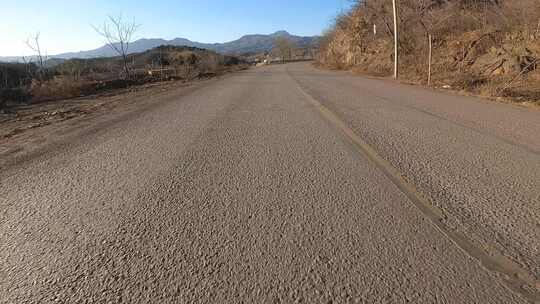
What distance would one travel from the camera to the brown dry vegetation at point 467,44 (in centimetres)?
1122

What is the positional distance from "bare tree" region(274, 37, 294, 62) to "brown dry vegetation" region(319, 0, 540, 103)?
8832 cm

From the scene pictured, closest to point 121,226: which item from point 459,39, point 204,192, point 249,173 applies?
point 204,192

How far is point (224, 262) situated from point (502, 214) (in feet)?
7.20

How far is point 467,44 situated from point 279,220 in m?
17.2

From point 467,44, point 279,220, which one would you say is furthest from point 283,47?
point 279,220

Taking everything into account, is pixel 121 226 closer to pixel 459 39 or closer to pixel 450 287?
pixel 450 287

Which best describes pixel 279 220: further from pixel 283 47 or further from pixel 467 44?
pixel 283 47

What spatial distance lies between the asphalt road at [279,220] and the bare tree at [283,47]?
379 ft

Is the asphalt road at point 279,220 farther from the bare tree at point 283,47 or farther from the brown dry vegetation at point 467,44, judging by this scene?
the bare tree at point 283,47

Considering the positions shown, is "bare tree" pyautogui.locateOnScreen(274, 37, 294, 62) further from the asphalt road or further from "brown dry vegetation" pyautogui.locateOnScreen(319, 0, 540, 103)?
the asphalt road

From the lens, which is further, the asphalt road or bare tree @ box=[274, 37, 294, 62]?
bare tree @ box=[274, 37, 294, 62]

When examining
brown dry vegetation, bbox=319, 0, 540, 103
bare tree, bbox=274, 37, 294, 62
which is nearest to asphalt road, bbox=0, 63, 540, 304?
brown dry vegetation, bbox=319, 0, 540, 103

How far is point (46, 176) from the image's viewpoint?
3.80m

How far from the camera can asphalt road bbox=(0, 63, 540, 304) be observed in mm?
1790
